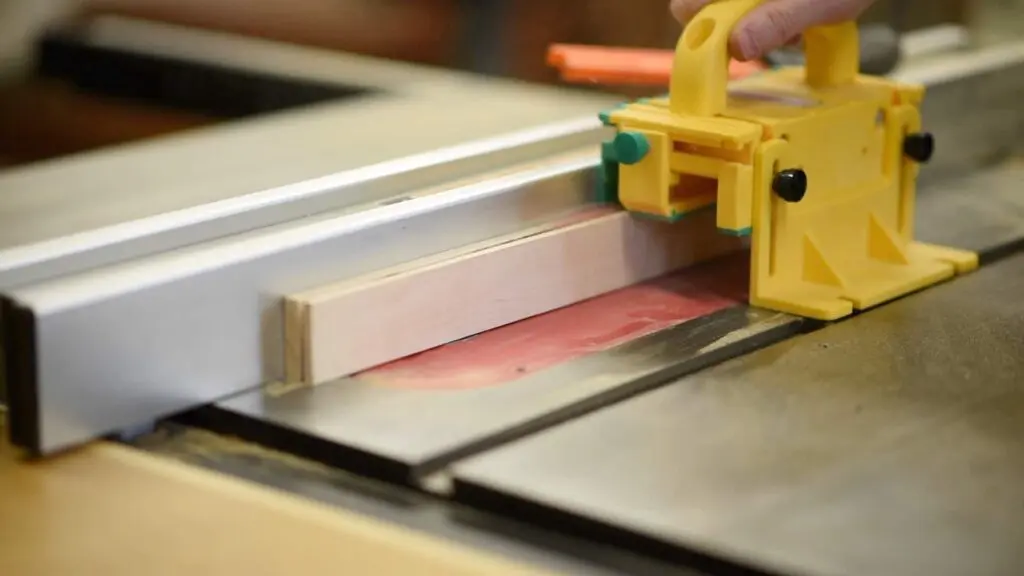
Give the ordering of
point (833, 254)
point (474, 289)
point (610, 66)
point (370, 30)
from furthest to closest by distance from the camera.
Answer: point (370, 30) < point (610, 66) < point (833, 254) < point (474, 289)

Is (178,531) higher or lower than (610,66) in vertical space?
lower

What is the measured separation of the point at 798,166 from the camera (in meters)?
0.99

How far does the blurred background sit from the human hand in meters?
0.51

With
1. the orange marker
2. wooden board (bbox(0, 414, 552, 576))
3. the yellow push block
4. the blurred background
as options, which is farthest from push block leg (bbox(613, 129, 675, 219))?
the blurred background

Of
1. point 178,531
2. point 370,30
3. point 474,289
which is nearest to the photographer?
point 178,531

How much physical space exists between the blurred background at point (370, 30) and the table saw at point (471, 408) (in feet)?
1.73

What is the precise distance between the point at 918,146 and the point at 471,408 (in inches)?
17.6

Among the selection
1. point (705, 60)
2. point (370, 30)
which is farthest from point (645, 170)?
point (370, 30)

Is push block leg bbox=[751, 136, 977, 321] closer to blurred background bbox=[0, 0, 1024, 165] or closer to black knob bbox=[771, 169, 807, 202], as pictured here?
black knob bbox=[771, 169, 807, 202]

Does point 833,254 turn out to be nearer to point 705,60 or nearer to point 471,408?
point 705,60

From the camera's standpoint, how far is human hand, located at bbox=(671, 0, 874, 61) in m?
0.97

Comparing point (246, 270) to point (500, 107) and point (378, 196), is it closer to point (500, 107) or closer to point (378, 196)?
point (378, 196)

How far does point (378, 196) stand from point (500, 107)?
41 cm

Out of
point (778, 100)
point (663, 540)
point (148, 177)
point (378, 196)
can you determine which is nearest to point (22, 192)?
point (148, 177)
